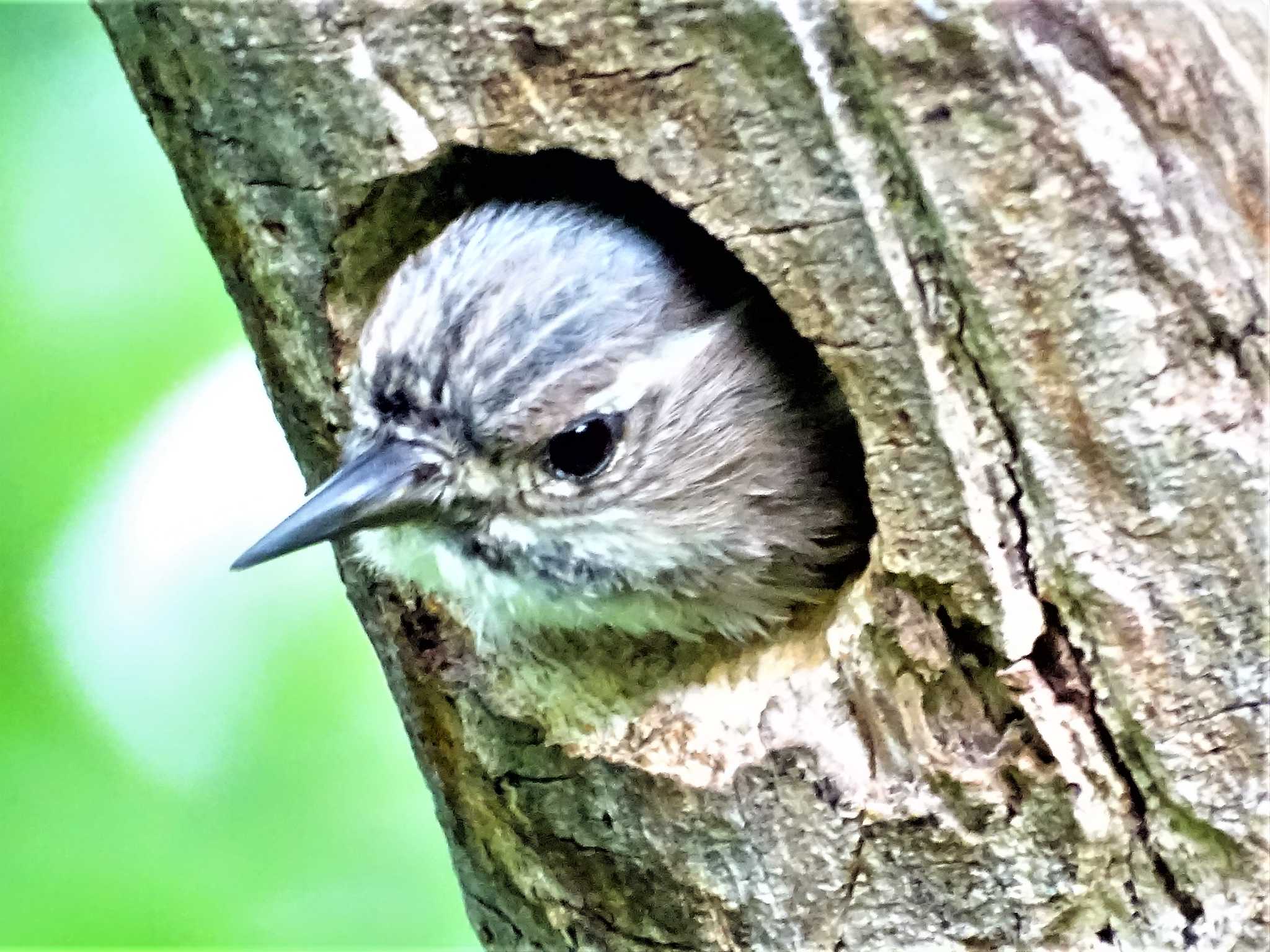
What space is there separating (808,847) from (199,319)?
4.68 ft

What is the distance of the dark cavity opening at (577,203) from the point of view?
1.10 m

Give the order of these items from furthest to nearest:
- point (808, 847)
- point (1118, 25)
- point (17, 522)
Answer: point (17, 522)
point (808, 847)
point (1118, 25)

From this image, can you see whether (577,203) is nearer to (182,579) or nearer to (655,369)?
(655,369)

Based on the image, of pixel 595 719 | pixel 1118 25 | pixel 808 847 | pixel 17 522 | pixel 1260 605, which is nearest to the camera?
pixel 1118 25

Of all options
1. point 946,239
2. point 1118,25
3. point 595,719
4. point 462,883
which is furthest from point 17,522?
point 1118,25

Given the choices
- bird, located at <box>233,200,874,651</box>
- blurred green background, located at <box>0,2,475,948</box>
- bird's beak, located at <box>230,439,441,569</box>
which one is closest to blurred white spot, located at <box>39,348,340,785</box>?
blurred green background, located at <box>0,2,475,948</box>

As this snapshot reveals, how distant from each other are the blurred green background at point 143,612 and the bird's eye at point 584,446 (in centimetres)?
106

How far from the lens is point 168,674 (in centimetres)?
200

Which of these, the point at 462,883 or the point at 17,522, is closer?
the point at 462,883

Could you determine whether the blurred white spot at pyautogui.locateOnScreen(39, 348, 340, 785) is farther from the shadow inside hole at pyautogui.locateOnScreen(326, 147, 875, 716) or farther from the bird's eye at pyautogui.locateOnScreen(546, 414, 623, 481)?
the bird's eye at pyautogui.locateOnScreen(546, 414, 623, 481)

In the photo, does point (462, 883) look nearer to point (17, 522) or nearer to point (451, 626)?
point (451, 626)

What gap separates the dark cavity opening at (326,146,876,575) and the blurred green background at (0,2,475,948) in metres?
0.94

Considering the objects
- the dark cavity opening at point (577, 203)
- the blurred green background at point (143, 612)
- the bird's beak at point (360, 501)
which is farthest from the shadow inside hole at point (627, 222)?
the blurred green background at point (143, 612)

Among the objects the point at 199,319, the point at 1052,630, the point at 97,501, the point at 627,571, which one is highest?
the point at 199,319
